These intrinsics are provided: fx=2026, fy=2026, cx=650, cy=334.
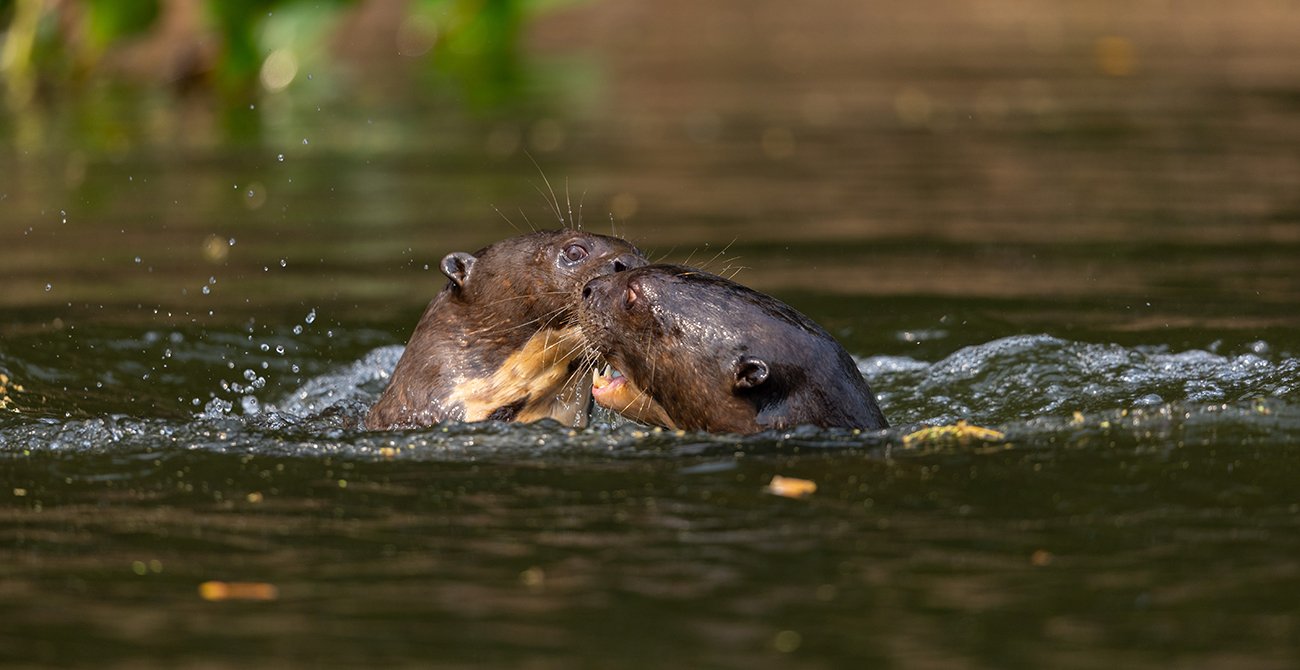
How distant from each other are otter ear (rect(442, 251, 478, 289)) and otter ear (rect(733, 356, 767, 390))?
53.8 inches

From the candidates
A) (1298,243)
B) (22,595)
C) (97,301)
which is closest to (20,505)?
(22,595)

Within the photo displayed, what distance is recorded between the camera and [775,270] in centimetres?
917

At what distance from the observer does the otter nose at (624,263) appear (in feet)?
20.1

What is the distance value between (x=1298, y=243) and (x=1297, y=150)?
3.32 m

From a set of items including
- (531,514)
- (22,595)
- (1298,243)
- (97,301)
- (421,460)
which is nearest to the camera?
(22,595)

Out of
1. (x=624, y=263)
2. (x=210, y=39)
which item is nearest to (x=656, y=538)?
(x=624, y=263)

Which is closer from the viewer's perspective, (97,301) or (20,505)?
(20,505)

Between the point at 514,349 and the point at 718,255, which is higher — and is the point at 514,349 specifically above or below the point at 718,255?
above

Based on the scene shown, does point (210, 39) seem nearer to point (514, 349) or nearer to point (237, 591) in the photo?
point (514, 349)

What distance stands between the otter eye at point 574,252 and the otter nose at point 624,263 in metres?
0.15

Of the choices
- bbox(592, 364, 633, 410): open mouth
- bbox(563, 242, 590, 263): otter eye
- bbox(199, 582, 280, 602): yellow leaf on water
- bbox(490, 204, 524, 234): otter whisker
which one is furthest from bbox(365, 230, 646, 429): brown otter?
bbox(490, 204, 524, 234): otter whisker

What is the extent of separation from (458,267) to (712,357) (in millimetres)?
1295

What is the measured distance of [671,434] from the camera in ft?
18.1

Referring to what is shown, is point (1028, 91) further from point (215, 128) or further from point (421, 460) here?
point (421, 460)
